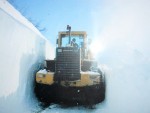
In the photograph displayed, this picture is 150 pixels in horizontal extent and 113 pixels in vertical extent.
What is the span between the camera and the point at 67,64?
9203 millimetres

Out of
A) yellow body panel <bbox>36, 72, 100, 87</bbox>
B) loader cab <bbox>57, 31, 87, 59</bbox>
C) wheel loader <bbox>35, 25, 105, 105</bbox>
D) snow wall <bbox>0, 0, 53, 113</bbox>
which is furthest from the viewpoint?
loader cab <bbox>57, 31, 87, 59</bbox>

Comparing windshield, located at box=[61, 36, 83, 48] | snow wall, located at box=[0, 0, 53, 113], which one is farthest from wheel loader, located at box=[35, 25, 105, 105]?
windshield, located at box=[61, 36, 83, 48]

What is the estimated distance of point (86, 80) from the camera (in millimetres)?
8906

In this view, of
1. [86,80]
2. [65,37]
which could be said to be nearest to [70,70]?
[86,80]

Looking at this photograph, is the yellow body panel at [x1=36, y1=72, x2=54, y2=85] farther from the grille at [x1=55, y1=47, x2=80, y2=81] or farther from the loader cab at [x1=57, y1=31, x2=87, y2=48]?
the loader cab at [x1=57, y1=31, x2=87, y2=48]

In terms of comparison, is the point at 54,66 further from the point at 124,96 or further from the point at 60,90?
the point at 124,96

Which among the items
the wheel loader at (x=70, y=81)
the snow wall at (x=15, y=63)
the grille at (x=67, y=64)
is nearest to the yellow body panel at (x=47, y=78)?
the wheel loader at (x=70, y=81)

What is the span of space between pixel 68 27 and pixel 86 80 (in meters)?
2.63

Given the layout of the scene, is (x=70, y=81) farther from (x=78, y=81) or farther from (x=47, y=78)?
(x=47, y=78)

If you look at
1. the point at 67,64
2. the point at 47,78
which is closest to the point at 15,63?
the point at 47,78

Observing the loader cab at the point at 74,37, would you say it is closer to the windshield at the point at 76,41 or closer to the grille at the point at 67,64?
the windshield at the point at 76,41

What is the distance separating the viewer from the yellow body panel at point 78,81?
29.2ft

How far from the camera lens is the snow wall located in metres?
6.36

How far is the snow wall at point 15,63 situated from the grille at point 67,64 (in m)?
1.11
